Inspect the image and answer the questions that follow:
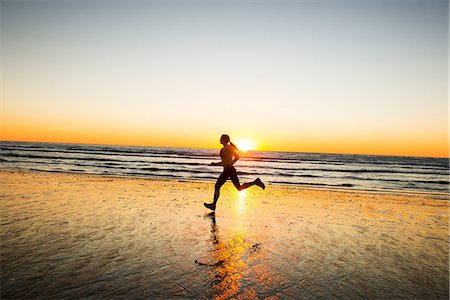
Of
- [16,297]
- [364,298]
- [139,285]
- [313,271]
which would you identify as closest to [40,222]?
[16,297]

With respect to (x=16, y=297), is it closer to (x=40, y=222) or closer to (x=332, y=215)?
(x=40, y=222)

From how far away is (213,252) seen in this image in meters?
5.23

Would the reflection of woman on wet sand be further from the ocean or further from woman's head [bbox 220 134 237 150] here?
the ocean

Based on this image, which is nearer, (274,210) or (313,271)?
(313,271)

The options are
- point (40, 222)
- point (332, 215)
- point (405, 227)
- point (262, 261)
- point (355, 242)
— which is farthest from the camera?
point (332, 215)

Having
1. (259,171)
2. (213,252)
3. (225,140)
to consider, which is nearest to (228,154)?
(225,140)

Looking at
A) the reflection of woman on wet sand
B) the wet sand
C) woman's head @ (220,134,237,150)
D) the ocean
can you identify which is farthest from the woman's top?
the ocean

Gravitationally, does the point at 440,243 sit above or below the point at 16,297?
below

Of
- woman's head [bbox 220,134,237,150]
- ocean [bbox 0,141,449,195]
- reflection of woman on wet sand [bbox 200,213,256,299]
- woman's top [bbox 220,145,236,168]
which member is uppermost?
woman's head [bbox 220,134,237,150]

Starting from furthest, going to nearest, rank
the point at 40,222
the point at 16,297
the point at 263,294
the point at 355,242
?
the point at 40,222
the point at 355,242
the point at 263,294
the point at 16,297

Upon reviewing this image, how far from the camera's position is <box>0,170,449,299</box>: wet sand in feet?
12.7

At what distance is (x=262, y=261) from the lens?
16.0 feet

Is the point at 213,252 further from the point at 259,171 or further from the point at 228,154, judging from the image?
the point at 259,171

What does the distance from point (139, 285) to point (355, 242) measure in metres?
4.77
